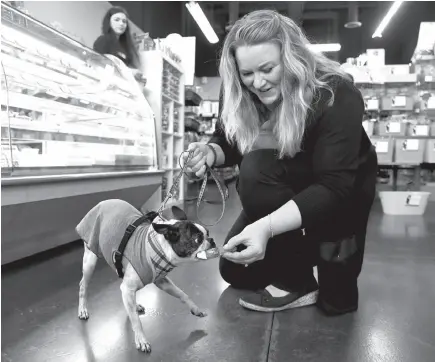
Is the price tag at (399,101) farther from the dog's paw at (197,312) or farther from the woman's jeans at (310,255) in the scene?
the dog's paw at (197,312)

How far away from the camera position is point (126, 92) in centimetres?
339

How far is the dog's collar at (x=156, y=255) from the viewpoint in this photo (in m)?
1.24

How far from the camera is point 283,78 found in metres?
1.33

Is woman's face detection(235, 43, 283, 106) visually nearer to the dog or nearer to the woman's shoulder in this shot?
the woman's shoulder

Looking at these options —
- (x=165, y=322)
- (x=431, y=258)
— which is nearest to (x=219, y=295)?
(x=165, y=322)

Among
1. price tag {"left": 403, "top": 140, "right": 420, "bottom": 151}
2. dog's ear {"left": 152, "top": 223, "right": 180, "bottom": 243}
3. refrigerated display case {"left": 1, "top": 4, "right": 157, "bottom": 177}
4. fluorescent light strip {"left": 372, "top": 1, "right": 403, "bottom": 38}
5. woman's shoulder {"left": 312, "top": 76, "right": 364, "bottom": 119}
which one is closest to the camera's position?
dog's ear {"left": 152, "top": 223, "right": 180, "bottom": 243}

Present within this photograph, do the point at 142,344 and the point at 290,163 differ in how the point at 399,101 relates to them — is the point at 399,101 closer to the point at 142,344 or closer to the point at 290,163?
the point at 290,163

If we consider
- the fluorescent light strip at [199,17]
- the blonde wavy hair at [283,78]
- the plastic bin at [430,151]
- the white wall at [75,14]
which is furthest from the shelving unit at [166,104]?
the plastic bin at [430,151]

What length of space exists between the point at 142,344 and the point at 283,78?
3.29 feet

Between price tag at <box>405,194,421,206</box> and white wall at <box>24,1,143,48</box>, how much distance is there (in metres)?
4.28

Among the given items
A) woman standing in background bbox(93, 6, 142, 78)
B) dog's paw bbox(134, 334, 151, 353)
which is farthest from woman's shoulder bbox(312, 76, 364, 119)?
woman standing in background bbox(93, 6, 142, 78)

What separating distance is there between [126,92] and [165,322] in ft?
7.92

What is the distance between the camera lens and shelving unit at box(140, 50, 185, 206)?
15.4 ft

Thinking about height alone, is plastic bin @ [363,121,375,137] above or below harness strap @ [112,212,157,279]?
above
